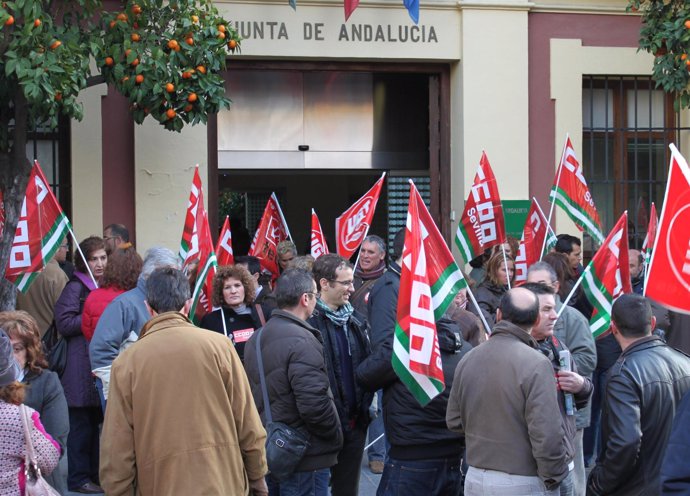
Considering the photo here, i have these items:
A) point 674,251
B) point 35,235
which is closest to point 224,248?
point 35,235

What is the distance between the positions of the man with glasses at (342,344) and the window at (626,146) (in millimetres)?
6718

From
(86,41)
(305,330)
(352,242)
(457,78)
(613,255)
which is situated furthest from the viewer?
(457,78)

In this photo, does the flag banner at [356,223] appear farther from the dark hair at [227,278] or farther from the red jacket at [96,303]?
the red jacket at [96,303]

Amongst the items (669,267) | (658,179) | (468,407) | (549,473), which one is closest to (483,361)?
(468,407)

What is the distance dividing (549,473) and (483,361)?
0.58 meters

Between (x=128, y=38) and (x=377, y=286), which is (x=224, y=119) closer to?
(x=128, y=38)

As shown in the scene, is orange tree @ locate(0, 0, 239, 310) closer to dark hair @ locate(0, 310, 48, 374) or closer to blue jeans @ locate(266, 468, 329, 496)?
dark hair @ locate(0, 310, 48, 374)

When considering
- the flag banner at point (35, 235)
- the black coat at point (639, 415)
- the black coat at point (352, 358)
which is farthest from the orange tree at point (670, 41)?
the flag banner at point (35, 235)

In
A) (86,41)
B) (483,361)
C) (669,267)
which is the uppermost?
(86,41)

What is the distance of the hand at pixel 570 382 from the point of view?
530 centimetres

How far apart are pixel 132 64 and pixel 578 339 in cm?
475

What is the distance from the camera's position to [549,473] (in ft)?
15.8

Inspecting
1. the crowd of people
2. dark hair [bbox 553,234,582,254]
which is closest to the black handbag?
the crowd of people

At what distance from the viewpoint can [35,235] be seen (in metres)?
7.96
